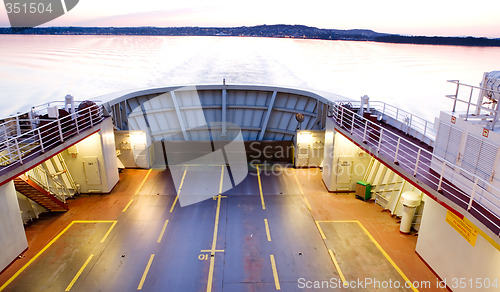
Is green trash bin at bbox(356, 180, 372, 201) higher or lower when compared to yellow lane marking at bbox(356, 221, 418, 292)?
higher

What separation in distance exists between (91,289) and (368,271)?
7922 millimetres

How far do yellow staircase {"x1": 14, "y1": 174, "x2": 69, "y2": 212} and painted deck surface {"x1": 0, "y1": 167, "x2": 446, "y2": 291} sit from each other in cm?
37

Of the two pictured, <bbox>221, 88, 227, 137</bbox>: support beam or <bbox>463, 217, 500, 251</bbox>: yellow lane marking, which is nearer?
<bbox>463, 217, 500, 251</bbox>: yellow lane marking

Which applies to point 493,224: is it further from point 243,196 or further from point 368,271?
point 243,196

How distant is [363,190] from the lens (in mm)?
13258

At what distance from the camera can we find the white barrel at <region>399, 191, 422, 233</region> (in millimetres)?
10188

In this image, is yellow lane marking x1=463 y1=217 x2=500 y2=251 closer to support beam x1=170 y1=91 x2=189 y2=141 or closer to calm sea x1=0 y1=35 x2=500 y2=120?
support beam x1=170 y1=91 x2=189 y2=141

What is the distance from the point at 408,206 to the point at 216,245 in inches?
260

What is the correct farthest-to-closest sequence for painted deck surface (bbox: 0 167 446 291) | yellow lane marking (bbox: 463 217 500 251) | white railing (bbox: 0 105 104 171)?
white railing (bbox: 0 105 104 171)
painted deck surface (bbox: 0 167 446 291)
yellow lane marking (bbox: 463 217 500 251)

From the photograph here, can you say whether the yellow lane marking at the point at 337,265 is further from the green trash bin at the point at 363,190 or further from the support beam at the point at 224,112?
the support beam at the point at 224,112

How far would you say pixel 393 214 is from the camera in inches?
476

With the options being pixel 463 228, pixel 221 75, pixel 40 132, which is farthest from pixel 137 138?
pixel 221 75

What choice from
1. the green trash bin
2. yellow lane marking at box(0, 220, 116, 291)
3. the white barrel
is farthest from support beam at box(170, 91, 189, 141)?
the white barrel

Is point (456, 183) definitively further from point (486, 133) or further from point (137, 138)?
point (137, 138)
